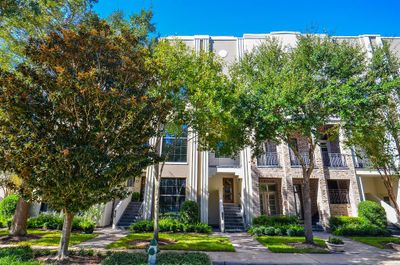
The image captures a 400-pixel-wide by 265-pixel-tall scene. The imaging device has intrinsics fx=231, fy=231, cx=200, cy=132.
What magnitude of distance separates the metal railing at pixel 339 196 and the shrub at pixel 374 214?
5.53ft

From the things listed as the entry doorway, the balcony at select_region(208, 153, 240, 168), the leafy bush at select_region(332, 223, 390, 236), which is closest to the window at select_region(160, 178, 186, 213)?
the balcony at select_region(208, 153, 240, 168)

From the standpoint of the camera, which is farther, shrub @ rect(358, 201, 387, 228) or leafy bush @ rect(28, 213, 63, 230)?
shrub @ rect(358, 201, 387, 228)

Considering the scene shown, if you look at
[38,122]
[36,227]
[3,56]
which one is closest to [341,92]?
[38,122]

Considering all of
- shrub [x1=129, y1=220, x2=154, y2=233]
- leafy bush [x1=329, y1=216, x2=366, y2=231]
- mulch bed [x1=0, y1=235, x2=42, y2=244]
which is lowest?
mulch bed [x1=0, y1=235, x2=42, y2=244]

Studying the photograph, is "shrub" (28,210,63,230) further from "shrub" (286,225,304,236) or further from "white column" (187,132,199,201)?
"shrub" (286,225,304,236)

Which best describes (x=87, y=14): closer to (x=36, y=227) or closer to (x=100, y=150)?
(x=100, y=150)

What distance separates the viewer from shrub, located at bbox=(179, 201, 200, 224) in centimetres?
1448

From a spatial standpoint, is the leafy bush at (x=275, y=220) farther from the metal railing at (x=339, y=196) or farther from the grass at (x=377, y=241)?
the metal railing at (x=339, y=196)

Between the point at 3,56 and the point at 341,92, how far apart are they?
15245 millimetres

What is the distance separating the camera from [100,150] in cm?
661

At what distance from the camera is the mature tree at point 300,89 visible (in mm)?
9586

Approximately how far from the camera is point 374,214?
15.5 metres

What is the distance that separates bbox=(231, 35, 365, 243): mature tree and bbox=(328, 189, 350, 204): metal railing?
8.32 meters

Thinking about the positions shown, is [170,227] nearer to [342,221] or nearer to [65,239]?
[65,239]
